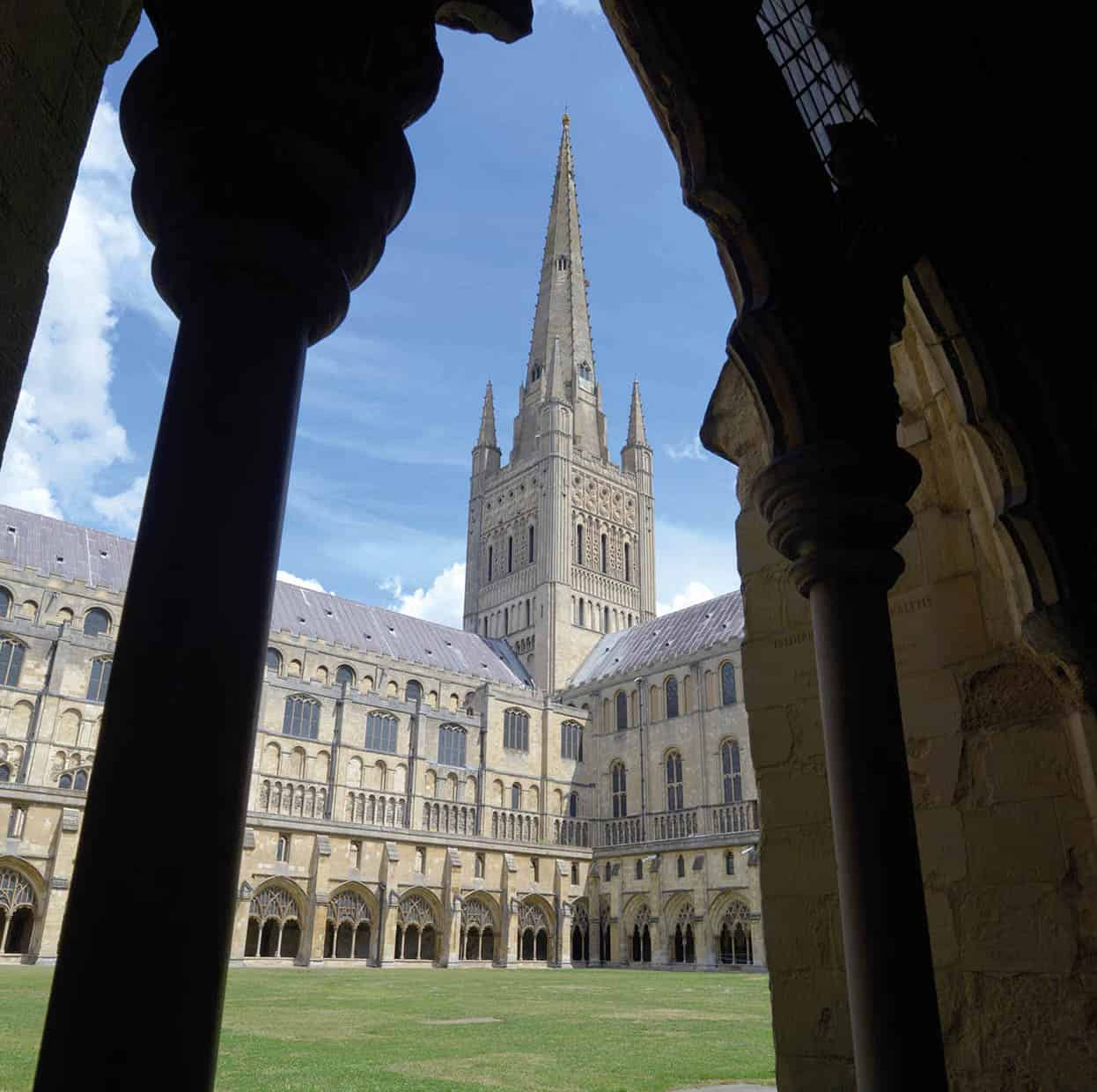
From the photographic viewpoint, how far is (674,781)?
46.6m

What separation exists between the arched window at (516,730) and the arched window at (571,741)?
206cm

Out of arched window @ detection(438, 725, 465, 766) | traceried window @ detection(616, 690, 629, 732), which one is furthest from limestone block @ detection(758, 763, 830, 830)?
traceried window @ detection(616, 690, 629, 732)

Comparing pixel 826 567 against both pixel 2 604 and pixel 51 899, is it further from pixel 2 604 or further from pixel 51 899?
pixel 2 604

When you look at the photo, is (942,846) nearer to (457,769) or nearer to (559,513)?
(457,769)

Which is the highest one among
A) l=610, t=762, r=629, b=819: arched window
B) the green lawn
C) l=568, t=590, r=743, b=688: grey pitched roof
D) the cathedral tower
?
the cathedral tower

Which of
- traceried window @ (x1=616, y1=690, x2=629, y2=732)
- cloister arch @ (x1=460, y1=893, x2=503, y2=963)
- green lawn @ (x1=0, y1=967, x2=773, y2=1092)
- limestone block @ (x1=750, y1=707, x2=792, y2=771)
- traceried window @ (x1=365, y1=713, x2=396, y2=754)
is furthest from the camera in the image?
traceried window @ (x1=616, y1=690, x2=629, y2=732)

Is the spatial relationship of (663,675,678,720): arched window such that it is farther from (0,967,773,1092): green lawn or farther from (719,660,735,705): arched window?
(0,967,773,1092): green lawn

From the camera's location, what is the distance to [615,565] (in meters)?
63.1

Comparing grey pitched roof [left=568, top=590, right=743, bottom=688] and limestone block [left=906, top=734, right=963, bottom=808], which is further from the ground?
grey pitched roof [left=568, top=590, right=743, bottom=688]

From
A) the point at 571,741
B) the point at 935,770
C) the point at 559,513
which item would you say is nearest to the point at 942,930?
the point at 935,770

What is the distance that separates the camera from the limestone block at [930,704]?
14.9 ft

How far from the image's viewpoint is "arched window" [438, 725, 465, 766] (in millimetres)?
45500

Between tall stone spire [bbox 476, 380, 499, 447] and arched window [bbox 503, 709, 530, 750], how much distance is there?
2545 cm

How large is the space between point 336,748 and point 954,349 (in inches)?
1568
